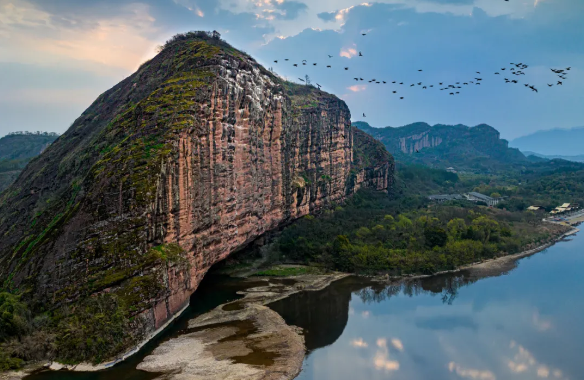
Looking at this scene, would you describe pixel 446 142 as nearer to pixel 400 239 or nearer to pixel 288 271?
pixel 400 239

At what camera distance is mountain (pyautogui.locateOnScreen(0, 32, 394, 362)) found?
28250mm

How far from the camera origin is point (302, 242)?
175ft

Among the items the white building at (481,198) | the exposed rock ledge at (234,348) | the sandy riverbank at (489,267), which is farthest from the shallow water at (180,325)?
the white building at (481,198)

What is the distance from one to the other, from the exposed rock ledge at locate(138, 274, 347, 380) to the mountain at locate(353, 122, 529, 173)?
146079 millimetres

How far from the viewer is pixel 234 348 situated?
29.8 m

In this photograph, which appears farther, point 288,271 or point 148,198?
point 288,271

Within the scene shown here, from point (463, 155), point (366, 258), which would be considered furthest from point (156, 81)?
point (463, 155)

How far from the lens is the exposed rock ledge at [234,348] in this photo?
87.0ft

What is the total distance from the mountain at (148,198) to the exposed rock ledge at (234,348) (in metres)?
2.50

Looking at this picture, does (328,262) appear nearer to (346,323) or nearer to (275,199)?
(275,199)

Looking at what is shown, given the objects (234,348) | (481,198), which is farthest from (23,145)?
(481,198)

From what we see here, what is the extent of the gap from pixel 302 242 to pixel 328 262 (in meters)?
4.78

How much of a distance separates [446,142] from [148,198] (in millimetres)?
176477

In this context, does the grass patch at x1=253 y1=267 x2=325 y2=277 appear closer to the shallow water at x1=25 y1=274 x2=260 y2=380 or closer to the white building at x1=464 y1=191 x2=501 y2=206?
the shallow water at x1=25 y1=274 x2=260 y2=380
